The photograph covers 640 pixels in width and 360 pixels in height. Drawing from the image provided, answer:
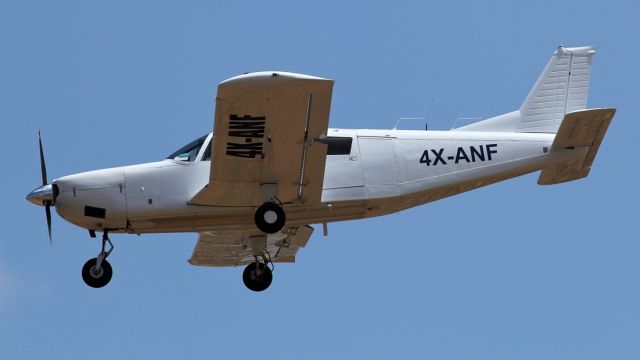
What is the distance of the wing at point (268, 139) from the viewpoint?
16266 millimetres

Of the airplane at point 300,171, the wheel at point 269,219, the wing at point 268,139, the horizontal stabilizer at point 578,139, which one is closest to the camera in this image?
the wing at point 268,139

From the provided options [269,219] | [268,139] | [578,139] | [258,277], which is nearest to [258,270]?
[258,277]

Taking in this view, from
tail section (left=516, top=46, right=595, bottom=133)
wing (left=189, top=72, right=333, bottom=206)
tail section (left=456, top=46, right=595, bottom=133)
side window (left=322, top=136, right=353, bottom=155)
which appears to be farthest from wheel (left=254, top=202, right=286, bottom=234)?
tail section (left=516, top=46, right=595, bottom=133)

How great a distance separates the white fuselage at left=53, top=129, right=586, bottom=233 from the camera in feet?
59.8

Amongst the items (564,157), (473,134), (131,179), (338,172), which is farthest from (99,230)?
(564,157)

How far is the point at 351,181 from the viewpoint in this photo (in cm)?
1848

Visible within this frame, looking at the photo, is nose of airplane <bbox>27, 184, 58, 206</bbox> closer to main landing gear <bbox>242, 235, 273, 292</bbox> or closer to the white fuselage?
the white fuselage

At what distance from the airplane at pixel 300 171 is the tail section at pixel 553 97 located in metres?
0.03

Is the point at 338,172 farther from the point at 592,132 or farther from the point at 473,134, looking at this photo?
the point at 592,132

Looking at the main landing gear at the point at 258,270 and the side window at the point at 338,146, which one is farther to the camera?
the main landing gear at the point at 258,270

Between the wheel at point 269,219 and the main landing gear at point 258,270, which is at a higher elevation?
the wheel at point 269,219

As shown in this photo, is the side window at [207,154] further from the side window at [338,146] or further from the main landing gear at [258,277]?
the main landing gear at [258,277]

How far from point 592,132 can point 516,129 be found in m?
1.36

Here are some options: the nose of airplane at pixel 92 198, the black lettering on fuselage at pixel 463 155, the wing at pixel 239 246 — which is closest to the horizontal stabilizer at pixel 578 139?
the black lettering on fuselage at pixel 463 155
